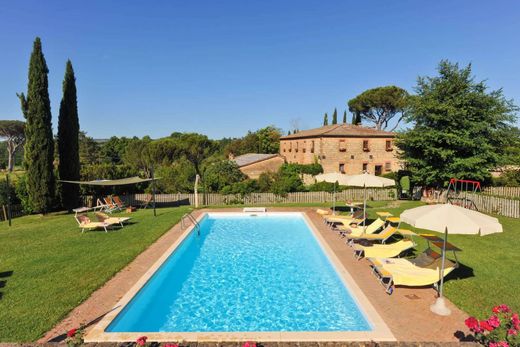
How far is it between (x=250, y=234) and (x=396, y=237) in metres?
6.44

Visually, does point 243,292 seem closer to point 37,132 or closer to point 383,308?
→ point 383,308

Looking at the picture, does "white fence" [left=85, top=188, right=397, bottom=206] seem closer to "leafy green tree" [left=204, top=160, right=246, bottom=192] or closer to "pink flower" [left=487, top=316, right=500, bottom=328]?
"leafy green tree" [left=204, top=160, right=246, bottom=192]

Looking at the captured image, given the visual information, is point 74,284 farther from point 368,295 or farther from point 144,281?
point 368,295

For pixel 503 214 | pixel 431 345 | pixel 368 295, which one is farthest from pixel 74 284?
pixel 503 214

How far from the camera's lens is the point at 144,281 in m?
8.20

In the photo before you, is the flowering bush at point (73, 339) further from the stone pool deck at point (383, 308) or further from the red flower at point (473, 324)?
the red flower at point (473, 324)

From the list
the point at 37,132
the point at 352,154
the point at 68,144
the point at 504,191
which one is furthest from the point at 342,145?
the point at 37,132

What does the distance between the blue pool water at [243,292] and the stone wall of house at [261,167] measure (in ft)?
70.6

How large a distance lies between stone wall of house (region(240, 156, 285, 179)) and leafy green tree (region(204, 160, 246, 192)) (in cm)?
597

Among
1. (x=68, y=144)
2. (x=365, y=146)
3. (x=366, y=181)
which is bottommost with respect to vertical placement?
(x=366, y=181)

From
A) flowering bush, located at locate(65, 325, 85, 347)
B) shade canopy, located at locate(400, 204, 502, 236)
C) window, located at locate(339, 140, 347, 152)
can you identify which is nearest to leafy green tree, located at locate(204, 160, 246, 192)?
window, located at locate(339, 140, 347, 152)

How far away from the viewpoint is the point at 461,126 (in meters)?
20.8

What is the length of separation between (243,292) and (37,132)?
53.7 feet

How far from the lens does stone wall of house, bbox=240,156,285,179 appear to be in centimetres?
3506
